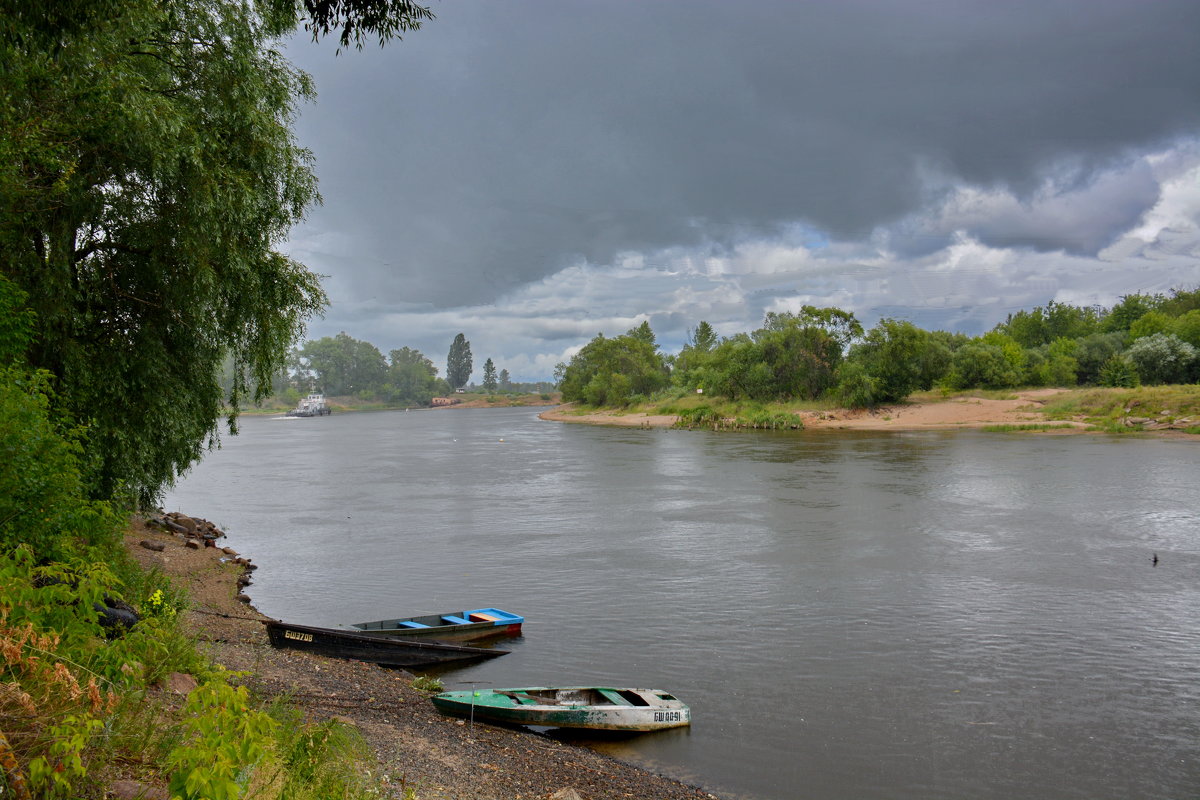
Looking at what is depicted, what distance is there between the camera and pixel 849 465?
4662 cm

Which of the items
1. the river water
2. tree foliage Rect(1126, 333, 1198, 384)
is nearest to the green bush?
the river water

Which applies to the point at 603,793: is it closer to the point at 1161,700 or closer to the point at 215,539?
the point at 1161,700

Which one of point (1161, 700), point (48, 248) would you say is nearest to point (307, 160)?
point (48, 248)

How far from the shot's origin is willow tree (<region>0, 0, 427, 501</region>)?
1263 centimetres

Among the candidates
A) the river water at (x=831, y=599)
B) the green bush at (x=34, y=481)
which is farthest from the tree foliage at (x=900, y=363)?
the green bush at (x=34, y=481)

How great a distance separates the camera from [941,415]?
3086 inches

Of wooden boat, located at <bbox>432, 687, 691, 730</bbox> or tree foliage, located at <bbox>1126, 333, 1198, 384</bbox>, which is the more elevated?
tree foliage, located at <bbox>1126, 333, 1198, 384</bbox>

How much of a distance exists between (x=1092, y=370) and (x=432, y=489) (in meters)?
74.4

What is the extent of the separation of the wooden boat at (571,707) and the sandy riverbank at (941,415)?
2640 inches

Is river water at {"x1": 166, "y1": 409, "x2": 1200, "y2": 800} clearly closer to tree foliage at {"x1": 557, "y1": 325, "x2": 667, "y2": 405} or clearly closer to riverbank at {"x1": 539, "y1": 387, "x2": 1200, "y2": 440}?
riverbank at {"x1": 539, "y1": 387, "x2": 1200, "y2": 440}

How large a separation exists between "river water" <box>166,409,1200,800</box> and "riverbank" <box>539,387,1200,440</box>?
2205cm

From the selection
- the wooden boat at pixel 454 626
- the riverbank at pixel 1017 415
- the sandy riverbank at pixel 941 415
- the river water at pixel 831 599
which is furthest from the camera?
the sandy riverbank at pixel 941 415

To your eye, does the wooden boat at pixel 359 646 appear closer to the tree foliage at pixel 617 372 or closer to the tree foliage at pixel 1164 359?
the tree foliage at pixel 1164 359

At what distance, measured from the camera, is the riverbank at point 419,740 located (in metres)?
8.97
